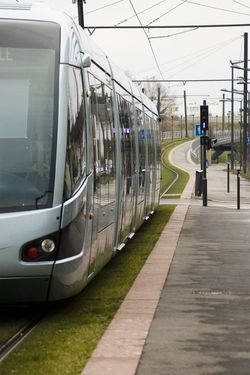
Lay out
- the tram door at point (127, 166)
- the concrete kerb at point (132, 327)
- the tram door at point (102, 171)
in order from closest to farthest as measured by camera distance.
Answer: the concrete kerb at point (132, 327) → the tram door at point (102, 171) → the tram door at point (127, 166)

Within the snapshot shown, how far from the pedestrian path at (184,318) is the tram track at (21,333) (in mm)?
772

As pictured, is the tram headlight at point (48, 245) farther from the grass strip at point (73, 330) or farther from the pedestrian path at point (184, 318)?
the pedestrian path at point (184, 318)

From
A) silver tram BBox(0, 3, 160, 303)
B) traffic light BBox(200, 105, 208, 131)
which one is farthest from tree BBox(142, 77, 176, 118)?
silver tram BBox(0, 3, 160, 303)

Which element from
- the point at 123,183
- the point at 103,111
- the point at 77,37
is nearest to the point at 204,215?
the point at 123,183

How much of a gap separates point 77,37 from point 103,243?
2.70m

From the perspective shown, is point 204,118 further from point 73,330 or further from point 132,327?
point 73,330

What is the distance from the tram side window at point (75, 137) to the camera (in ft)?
23.4

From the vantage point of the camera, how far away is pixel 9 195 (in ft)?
22.7

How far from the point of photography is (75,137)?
7.33 meters

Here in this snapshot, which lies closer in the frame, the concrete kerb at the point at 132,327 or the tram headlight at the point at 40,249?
the concrete kerb at the point at 132,327

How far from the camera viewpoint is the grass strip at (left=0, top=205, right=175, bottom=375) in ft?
18.4

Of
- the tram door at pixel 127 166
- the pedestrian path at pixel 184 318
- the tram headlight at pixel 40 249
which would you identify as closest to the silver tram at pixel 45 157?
the tram headlight at pixel 40 249

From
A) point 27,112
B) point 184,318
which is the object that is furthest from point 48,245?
point 184,318

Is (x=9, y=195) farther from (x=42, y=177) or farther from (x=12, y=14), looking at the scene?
(x=12, y=14)
